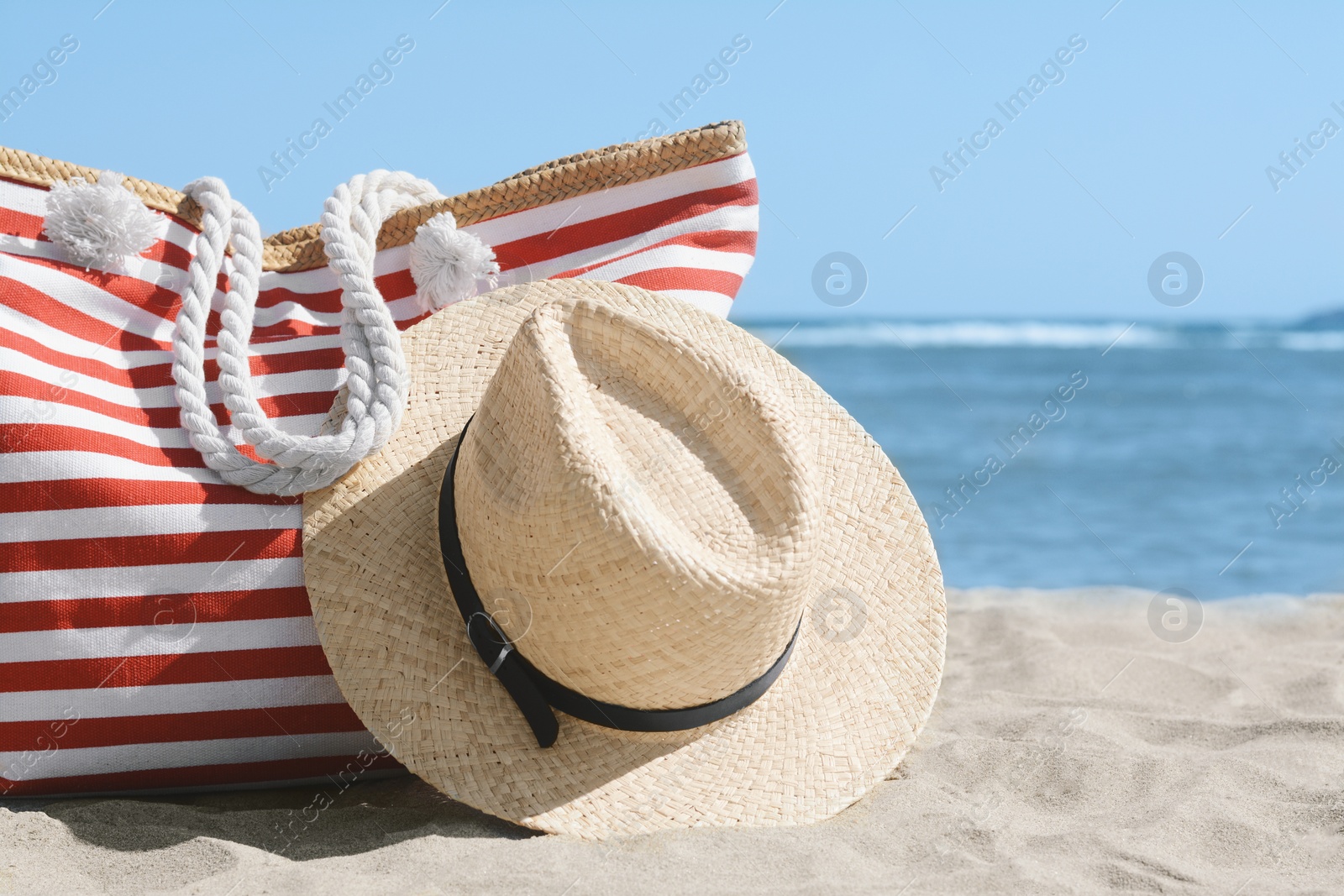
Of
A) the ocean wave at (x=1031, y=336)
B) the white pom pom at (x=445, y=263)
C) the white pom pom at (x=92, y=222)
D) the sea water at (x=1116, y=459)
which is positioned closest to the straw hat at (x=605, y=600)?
the white pom pom at (x=445, y=263)

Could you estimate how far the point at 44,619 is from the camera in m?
2.23

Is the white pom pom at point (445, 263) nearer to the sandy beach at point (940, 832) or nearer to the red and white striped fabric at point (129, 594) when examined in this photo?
the red and white striped fabric at point (129, 594)

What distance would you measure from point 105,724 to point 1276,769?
98.9 inches

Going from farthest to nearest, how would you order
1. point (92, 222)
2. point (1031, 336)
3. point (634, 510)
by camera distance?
point (1031, 336) < point (92, 222) < point (634, 510)

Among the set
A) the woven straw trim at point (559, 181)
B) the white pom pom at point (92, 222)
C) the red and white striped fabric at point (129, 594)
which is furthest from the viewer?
the woven straw trim at point (559, 181)

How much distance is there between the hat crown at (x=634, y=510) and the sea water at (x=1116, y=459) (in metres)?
2.41

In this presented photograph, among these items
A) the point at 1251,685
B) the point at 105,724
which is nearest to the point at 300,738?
the point at 105,724

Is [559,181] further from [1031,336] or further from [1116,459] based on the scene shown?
[1031,336]

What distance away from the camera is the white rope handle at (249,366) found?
2.29m

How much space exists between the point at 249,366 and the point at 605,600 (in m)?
1.10

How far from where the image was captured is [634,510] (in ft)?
6.25

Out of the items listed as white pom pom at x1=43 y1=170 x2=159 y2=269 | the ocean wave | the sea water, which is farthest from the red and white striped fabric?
the ocean wave

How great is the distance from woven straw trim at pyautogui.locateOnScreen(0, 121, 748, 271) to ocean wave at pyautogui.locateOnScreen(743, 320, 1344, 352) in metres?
22.3

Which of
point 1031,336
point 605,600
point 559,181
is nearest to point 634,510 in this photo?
point 605,600
